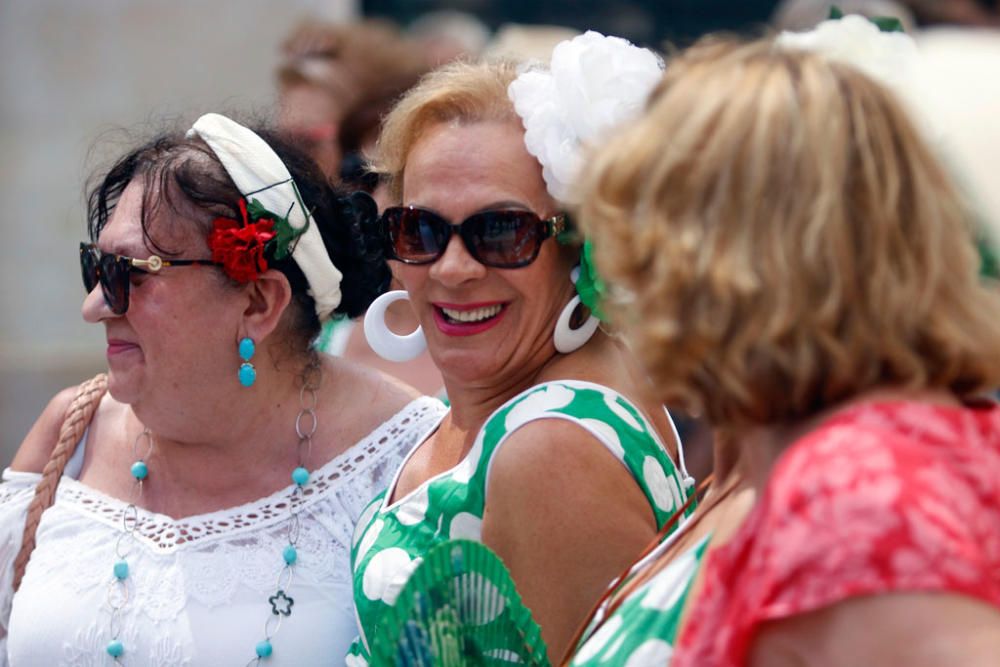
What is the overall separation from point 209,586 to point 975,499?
1.85 m

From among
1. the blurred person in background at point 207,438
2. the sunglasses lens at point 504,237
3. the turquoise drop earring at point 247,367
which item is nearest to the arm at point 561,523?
the sunglasses lens at point 504,237

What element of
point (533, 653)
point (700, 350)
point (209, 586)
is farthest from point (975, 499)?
point (209, 586)

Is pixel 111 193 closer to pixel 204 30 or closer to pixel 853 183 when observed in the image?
pixel 853 183

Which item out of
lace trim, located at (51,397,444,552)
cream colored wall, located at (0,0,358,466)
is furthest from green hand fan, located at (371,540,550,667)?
cream colored wall, located at (0,0,358,466)

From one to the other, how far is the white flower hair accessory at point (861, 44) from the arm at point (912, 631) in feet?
2.25

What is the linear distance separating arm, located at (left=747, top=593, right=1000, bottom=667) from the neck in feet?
6.17

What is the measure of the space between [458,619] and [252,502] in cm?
123

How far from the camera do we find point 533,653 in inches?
79.2

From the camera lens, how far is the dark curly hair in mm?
2953

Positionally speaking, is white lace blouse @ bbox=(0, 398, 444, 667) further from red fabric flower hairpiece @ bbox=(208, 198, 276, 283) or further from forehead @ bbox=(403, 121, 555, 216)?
forehead @ bbox=(403, 121, 555, 216)

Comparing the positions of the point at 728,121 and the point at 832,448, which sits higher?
the point at 728,121

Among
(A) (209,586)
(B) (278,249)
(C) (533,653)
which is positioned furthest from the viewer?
(B) (278,249)

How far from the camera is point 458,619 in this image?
72.4 inches

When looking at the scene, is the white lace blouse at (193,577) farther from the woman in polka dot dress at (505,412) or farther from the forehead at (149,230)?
the forehead at (149,230)
